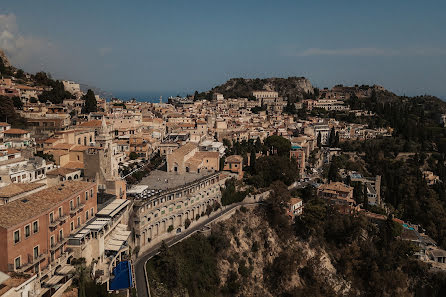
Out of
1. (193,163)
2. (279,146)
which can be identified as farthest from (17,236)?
(279,146)

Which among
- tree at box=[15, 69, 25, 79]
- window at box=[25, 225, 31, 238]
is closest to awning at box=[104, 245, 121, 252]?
window at box=[25, 225, 31, 238]

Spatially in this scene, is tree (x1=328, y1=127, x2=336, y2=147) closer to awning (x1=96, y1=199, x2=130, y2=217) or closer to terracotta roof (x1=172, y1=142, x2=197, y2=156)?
terracotta roof (x1=172, y1=142, x2=197, y2=156)

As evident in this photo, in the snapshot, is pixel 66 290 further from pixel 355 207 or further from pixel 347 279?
pixel 355 207

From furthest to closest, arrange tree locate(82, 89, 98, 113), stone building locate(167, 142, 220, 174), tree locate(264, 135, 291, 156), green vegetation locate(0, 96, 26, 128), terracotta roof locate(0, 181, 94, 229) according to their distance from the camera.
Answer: tree locate(264, 135, 291, 156)
tree locate(82, 89, 98, 113)
green vegetation locate(0, 96, 26, 128)
stone building locate(167, 142, 220, 174)
terracotta roof locate(0, 181, 94, 229)

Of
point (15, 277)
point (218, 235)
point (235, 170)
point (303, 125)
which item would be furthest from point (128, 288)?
point (303, 125)

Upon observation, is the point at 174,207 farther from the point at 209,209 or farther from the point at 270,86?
the point at 270,86
